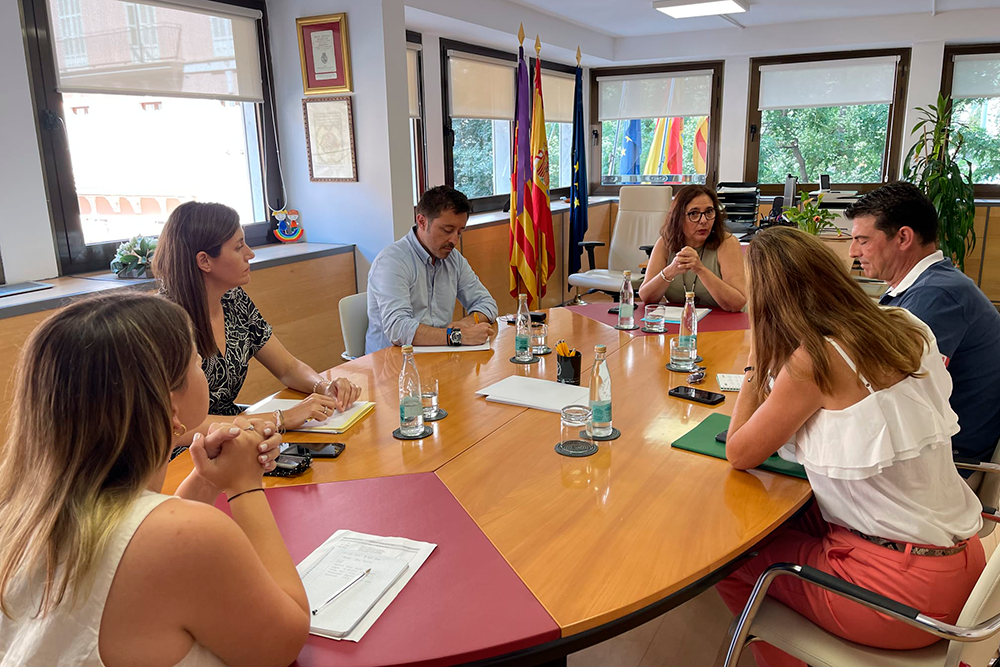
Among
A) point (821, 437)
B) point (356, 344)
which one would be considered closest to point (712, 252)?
point (356, 344)

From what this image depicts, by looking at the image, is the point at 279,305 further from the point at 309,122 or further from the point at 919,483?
the point at 919,483

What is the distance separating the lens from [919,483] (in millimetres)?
1417

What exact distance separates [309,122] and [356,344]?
1861 millimetres

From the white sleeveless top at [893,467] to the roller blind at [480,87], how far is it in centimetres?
463

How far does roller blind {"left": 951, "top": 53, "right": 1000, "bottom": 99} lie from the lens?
6137 mm

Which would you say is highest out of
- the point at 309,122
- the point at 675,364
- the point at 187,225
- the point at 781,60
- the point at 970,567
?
the point at 781,60

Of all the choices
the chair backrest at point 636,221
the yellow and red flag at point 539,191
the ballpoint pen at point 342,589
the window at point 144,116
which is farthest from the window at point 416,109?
the ballpoint pen at point 342,589

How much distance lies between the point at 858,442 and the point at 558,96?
19.9ft

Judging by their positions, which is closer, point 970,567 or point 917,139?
point 970,567

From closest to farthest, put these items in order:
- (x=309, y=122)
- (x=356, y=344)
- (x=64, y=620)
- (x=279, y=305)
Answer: (x=64, y=620) → (x=356, y=344) → (x=279, y=305) → (x=309, y=122)

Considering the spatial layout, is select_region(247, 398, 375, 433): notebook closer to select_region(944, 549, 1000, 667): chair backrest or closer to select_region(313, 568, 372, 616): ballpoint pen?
select_region(313, 568, 372, 616): ballpoint pen

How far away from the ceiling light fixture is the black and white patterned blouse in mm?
3916

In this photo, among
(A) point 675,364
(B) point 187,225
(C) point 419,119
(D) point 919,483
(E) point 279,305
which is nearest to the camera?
(D) point 919,483

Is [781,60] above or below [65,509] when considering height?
above
